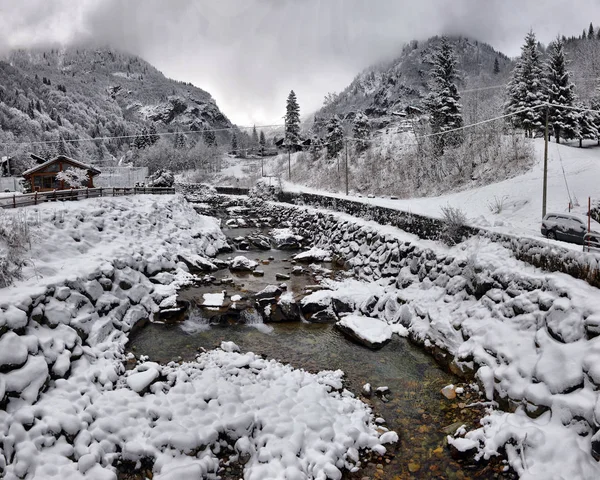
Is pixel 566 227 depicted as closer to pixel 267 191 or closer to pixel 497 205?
pixel 497 205

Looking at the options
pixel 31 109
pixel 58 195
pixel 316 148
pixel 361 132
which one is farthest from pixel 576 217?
pixel 31 109

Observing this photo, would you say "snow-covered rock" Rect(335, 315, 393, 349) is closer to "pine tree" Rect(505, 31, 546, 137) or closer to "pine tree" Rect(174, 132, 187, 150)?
"pine tree" Rect(505, 31, 546, 137)

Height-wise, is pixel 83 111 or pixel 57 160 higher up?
pixel 83 111

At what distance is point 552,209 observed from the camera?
21250mm

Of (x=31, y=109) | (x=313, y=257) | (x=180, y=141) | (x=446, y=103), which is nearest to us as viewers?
(x=313, y=257)

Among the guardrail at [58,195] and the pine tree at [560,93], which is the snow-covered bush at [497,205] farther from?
the guardrail at [58,195]

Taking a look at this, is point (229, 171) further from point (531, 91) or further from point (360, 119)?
point (531, 91)

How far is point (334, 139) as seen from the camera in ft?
204

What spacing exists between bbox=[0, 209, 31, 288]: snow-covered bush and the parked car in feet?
67.2

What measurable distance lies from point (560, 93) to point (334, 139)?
109 feet

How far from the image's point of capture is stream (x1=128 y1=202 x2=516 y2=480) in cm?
735

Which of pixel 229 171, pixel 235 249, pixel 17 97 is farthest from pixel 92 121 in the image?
pixel 235 249

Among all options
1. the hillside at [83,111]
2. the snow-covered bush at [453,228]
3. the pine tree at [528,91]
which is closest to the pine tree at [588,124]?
the pine tree at [528,91]

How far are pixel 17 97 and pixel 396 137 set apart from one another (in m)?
111
